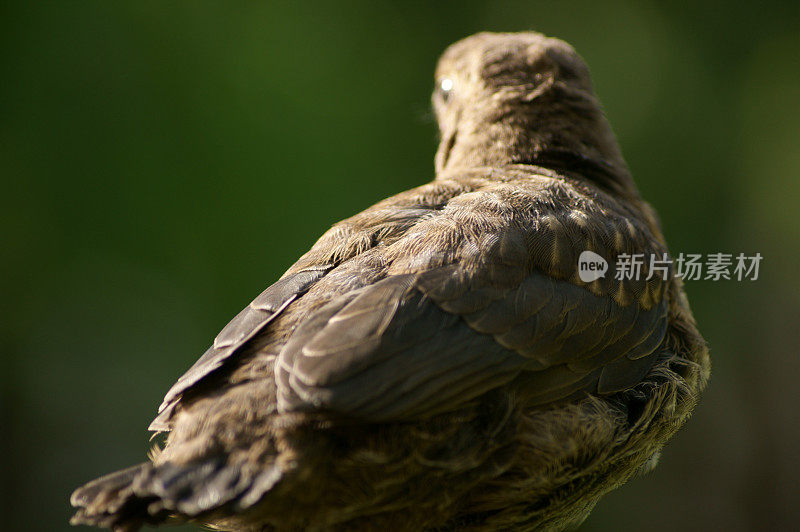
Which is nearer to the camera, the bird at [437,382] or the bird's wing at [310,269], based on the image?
the bird at [437,382]

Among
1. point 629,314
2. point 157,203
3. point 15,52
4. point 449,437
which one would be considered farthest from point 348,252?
point 15,52

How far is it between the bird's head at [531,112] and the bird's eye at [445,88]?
7.8 inches

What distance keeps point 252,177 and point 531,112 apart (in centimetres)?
277

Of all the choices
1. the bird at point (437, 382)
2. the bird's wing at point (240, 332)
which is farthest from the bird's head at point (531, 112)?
the bird's wing at point (240, 332)

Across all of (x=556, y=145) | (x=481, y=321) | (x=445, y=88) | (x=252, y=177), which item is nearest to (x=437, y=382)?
(x=481, y=321)

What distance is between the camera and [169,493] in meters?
1.68

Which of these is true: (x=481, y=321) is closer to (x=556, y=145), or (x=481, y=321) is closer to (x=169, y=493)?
(x=169, y=493)

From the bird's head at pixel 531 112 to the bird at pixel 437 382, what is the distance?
0.40m

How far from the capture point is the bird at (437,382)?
1.78 m

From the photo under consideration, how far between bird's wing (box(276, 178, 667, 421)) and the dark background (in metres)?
3.01

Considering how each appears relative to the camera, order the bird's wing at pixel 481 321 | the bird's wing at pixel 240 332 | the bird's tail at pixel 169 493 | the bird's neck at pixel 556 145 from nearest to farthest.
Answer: the bird's tail at pixel 169 493, the bird's wing at pixel 481 321, the bird's wing at pixel 240 332, the bird's neck at pixel 556 145

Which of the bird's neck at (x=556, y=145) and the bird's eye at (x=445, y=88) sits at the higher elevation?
the bird's eye at (x=445, y=88)

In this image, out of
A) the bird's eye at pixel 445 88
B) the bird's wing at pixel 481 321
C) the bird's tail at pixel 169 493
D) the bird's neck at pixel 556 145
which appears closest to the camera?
the bird's tail at pixel 169 493

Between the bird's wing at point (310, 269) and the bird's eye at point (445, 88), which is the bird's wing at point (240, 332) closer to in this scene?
the bird's wing at point (310, 269)
